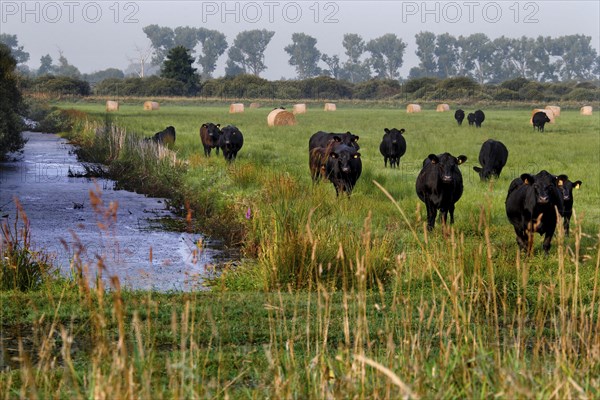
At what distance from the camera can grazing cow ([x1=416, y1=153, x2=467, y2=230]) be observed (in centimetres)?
1359

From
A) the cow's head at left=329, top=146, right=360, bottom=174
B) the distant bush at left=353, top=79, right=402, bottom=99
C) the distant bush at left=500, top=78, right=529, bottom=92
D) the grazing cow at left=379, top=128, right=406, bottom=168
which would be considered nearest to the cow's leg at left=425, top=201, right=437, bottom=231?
the cow's head at left=329, top=146, right=360, bottom=174

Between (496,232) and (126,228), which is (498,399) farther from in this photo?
(126,228)

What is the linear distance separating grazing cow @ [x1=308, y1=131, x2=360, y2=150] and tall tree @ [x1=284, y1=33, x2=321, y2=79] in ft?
563

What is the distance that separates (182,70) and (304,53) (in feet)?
340

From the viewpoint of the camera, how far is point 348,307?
8461 millimetres

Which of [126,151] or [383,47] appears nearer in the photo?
[126,151]

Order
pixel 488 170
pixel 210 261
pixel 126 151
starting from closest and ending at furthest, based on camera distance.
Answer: pixel 210 261 < pixel 488 170 < pixel 126 151

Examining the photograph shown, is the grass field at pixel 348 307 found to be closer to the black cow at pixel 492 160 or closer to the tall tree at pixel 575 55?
the black cow at pixel 492 160

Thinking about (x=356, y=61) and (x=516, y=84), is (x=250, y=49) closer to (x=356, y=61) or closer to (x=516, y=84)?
(x=356, y=61)

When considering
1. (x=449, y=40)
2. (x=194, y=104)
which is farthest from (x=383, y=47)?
(x=194, y=104)

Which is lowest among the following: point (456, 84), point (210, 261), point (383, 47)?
point (210, 261)

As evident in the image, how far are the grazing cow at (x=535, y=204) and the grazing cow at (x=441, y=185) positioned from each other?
5.30 ft

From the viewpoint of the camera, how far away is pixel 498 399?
463 centimetres

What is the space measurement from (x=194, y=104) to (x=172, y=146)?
174 ft
